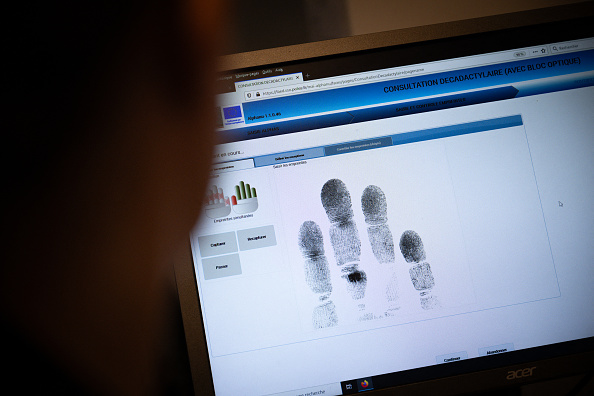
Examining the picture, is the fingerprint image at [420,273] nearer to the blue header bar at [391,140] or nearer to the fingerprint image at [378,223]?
the fingerprint image at [378,223]

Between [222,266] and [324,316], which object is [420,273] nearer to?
[324,316]

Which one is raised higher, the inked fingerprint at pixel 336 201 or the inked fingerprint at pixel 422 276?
the inked fingerprint at pixel 336 201

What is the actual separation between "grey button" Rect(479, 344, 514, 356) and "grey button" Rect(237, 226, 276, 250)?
292 mm

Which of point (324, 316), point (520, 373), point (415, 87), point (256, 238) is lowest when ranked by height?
point (520, 373)

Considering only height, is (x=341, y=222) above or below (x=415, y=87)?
below

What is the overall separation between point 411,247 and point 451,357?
0.14 m

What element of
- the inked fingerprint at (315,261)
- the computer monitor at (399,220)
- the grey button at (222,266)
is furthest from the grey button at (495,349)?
the grey button at (222,266)

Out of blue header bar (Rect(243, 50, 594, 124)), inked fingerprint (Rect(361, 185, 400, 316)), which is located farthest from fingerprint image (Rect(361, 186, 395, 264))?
blue header bar (Rect(243, 50, 594, 124))

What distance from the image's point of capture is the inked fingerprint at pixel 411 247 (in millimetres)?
587

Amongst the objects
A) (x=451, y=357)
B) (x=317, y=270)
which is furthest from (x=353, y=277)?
(x=451, y=357)

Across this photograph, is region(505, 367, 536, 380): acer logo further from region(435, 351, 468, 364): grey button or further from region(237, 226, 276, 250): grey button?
region(237, 226, 276, 250): grey button

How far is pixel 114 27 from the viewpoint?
0.16 metres

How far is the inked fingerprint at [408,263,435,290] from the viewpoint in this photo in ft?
Answer: 1.93

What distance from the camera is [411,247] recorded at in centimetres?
59
